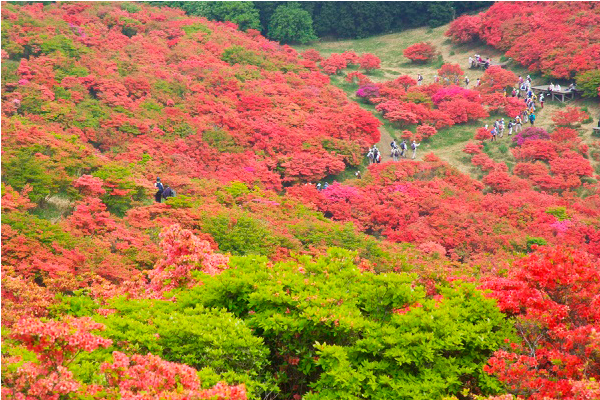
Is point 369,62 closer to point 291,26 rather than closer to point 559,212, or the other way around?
point 291,26

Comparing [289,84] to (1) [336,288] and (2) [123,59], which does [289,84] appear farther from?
(1) [336,288]

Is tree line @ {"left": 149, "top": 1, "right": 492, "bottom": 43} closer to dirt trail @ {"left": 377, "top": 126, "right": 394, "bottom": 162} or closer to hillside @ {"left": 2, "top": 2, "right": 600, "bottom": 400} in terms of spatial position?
hillside @ {"left": 2, "top": 2, "right": 600, "bottom": 400}

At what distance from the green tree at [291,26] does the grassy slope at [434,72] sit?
112 centimetres

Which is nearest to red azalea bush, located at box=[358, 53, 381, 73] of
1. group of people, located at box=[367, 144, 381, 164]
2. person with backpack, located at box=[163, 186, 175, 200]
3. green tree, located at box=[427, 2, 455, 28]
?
green tree, located at box=[427, 2, 455, 28]

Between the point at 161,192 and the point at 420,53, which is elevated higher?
the point at 420,53

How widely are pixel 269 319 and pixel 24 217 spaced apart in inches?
356

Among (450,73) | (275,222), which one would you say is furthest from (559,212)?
(450,73)

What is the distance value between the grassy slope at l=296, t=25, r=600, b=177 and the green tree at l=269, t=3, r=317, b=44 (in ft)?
3.66

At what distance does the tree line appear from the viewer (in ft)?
173

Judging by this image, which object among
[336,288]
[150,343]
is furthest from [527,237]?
[150,343]

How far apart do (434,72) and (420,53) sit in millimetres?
3299

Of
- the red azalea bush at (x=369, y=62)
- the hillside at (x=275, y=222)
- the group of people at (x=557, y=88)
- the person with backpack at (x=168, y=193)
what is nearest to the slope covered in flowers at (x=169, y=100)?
the hillside at (x=275, y=222)

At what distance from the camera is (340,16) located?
55.5 m

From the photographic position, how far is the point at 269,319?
30.4ft
